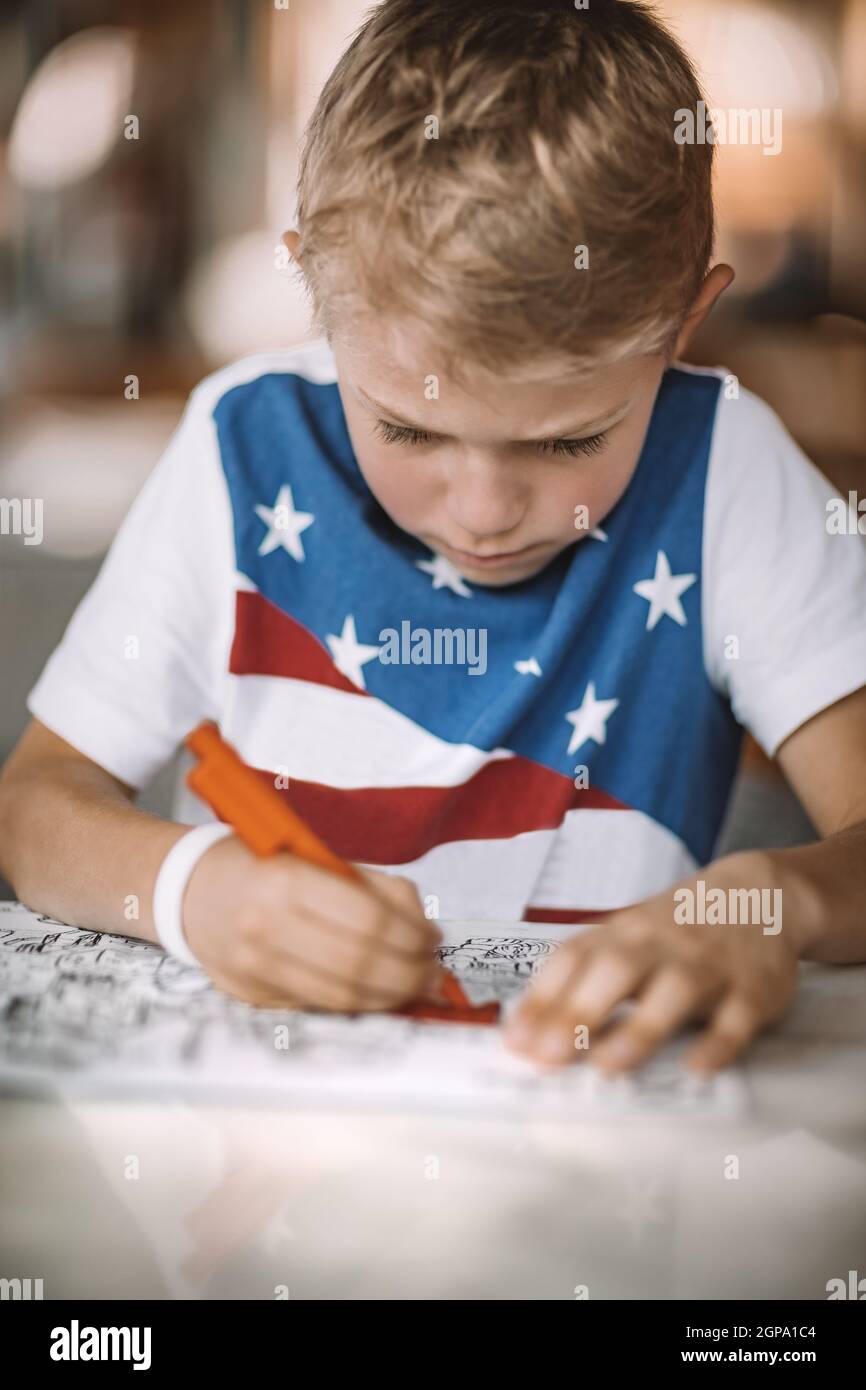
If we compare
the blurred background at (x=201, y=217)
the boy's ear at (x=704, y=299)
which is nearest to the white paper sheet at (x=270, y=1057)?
the boy's ear at (x=704, y=299)

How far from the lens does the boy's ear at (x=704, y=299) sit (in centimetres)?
54

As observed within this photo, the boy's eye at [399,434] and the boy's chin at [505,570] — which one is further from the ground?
the boy's eye at [399,434]

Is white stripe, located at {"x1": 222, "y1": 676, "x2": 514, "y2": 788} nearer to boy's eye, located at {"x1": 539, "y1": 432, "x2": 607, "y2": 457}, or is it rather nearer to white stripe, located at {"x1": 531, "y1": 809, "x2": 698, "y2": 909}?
white stripe, located at {"x1": 531, "y1": 809, "x2": 698, "y2": 909}

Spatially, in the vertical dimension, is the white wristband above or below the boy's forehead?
below

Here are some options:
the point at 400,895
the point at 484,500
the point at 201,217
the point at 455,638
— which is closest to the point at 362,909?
the point at 400,895

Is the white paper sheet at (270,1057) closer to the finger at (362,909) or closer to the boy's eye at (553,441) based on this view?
the finger at (362,909)

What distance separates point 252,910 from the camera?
1.36ft

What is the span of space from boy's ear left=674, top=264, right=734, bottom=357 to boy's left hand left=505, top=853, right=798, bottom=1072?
9.9 inches

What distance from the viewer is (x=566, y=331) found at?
0.45 m

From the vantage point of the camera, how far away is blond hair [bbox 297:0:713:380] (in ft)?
1.45

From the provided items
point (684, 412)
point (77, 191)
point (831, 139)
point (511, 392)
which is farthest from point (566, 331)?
point (77, 191)

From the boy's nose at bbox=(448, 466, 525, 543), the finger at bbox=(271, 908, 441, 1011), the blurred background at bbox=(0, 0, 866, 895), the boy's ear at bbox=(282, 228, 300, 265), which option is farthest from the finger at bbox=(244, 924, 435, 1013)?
the blurred background at bbox=(0, 0, 866, 895)
